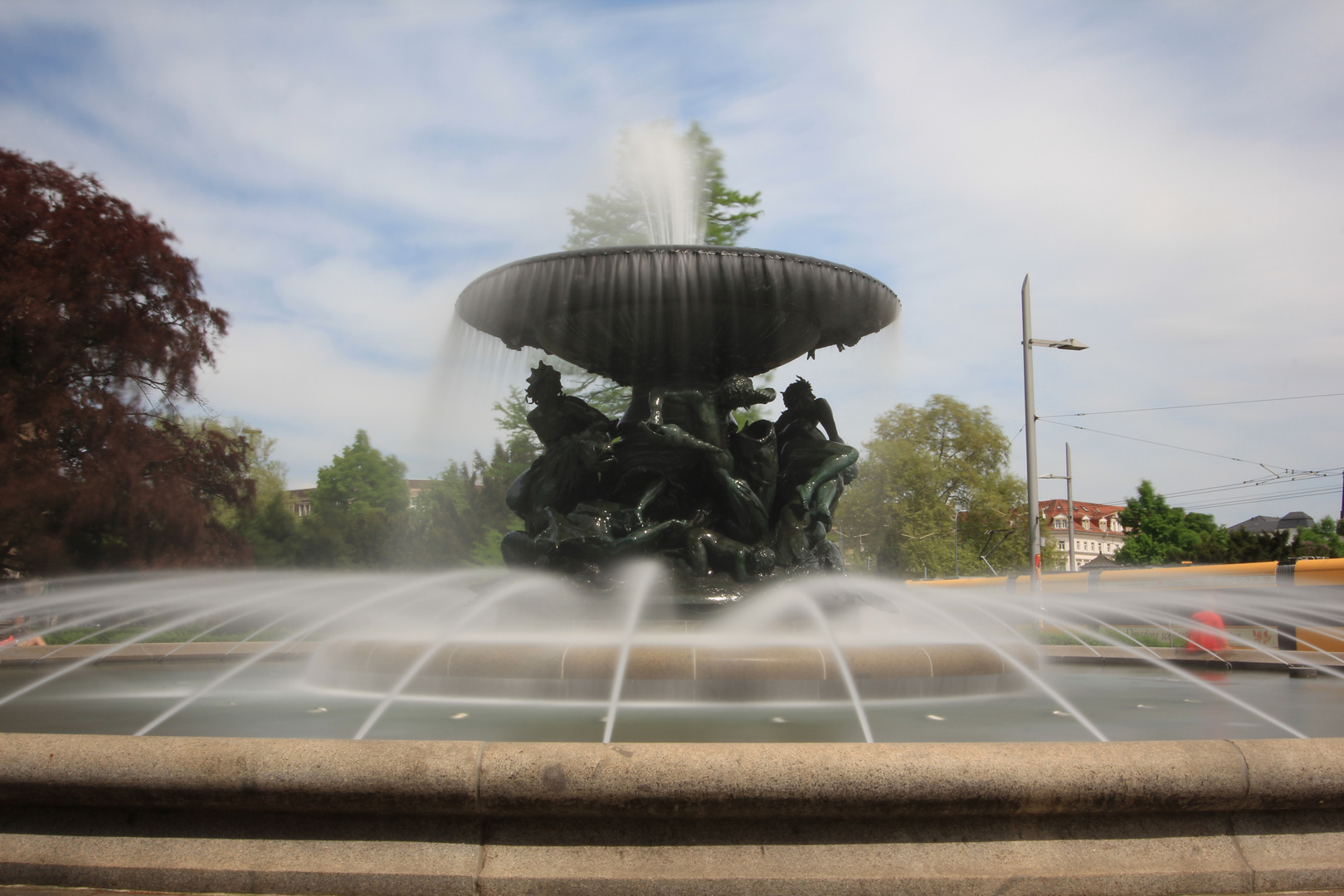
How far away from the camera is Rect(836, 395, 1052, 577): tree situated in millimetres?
55812

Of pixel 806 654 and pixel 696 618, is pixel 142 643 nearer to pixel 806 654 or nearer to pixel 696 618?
pixel 696 618

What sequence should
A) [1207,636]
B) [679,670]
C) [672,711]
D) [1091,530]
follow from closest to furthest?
[672,711], [679,670], [1207,636], [1091,530]

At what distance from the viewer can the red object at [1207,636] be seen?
12625 millimetres

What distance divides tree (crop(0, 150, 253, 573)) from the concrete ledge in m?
19.6

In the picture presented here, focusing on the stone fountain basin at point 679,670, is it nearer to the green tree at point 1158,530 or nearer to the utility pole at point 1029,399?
the utility pole at point 1029,399

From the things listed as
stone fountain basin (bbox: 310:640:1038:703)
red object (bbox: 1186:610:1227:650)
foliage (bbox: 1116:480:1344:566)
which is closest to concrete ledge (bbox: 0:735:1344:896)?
stone fountain basin (bbox: 310:640:1038:703)

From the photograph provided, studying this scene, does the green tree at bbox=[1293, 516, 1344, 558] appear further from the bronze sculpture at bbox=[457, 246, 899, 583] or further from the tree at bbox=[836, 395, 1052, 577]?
the bronze sculpture at bbox=[457, 246, 899, 583]

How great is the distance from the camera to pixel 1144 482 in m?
74.0

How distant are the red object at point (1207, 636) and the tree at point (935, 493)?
42067mm

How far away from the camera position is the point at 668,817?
3.18m

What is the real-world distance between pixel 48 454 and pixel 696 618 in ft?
60.6

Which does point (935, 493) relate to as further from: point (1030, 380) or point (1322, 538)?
point (1030, 380)

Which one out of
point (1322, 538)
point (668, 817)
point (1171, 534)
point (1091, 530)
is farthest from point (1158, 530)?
point (668, 817)

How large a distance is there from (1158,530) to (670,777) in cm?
7600
